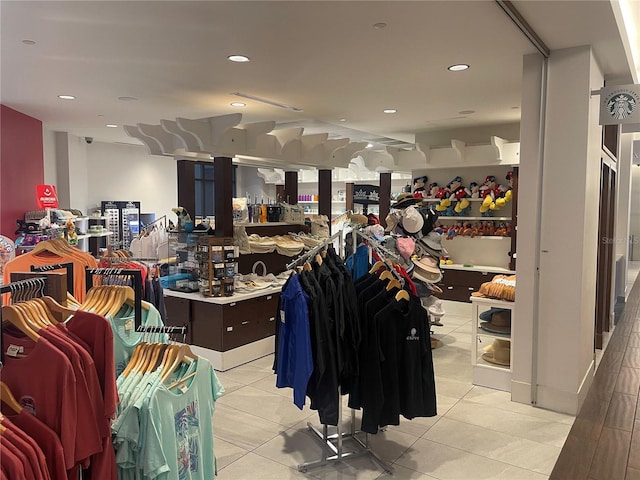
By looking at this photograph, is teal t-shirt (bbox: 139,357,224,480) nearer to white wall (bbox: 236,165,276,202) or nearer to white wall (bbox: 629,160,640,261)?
white wall (bbox: 236,165,276,202)

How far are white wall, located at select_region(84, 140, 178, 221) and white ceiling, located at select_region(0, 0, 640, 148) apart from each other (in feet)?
12.4

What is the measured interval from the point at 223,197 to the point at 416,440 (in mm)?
2953

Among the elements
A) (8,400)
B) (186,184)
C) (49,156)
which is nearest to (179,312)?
(186,184)

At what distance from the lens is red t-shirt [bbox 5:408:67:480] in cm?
135

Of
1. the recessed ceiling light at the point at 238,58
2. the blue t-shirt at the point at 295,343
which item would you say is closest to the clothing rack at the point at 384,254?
the blue t-shirt at the point at 295,343

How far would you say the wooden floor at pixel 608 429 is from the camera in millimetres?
3004

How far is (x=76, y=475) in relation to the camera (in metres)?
1.48

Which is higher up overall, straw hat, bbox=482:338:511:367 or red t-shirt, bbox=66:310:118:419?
red t-shirt, bbox=66:310:118:419

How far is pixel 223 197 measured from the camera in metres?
4.95

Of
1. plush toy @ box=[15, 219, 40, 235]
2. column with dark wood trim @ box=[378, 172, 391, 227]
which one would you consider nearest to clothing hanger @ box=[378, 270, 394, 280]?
plush toy @ box=[15, 219, 40, 235]

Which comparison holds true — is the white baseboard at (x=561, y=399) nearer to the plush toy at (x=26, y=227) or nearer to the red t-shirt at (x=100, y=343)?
the red t-shirt at (x=100, y=343)

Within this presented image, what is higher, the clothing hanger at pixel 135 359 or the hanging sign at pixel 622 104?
the hanging sign at pixel 622 104

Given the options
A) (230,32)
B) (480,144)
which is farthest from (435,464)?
(480,144)

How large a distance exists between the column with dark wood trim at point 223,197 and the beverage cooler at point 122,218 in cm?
503
